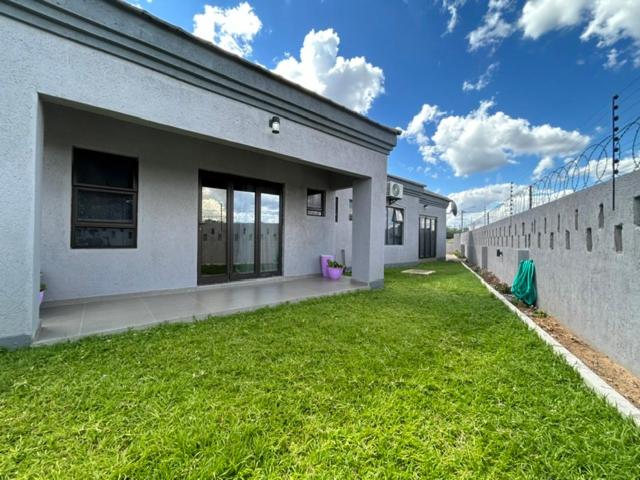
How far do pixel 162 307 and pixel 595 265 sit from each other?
654 cm

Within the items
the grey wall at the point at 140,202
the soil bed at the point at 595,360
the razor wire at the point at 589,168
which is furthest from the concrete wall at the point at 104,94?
the soil bed at the point at 595,360

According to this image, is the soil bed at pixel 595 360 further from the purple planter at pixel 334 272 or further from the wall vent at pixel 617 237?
the purple planter at pixel 334 272

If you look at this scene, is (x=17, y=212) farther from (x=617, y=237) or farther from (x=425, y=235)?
(x=425, y=235)

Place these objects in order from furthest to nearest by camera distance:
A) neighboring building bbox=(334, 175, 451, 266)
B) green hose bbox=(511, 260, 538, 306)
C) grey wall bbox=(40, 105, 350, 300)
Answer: neighboring building bbox=(334, 175, 451, 266) < green hose bbox=(511, 260, 538, 306) < grey wall bbox=(40, 105, 350, 300)

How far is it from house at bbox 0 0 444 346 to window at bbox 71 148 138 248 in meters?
0.02

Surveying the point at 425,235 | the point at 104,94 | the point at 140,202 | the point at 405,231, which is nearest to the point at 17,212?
the point at 104,94

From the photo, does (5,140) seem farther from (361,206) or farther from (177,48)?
(361,206)

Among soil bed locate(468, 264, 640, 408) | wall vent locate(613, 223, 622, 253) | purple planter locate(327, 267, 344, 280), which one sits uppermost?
wall vent locate(613, 223, 622, 253)

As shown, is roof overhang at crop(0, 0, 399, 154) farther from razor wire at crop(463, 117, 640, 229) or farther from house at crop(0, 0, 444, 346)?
razor wire at crop(463, 117, 640, 229)

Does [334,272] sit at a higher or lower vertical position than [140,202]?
lower

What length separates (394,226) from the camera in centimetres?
1302

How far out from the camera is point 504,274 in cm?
829

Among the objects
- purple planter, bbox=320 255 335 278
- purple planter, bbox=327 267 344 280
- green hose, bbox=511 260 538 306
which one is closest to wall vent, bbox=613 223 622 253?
green hose, bbox=511 260 538 306

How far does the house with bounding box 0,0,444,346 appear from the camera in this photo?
2.96 metres
